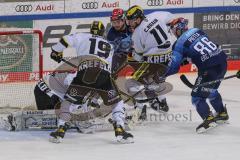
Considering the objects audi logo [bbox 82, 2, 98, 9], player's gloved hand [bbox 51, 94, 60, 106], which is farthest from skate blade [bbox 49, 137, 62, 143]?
audi logo [bbox 82, 2, 98, 9]

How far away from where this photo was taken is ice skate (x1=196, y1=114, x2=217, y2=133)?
24.5ft

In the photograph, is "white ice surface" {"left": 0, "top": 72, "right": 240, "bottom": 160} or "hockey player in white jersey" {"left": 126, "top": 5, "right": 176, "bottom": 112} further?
"hockey player in white jersey" {"left": 126, "top": 5, "right": 176, "bottom": 112}

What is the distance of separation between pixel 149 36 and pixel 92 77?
120cm

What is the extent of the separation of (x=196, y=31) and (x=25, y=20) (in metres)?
3.29

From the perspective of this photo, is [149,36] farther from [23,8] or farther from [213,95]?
[23,8]

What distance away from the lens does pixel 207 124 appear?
24.5 feet

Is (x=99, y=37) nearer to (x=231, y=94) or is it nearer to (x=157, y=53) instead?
(x=157, y=53)

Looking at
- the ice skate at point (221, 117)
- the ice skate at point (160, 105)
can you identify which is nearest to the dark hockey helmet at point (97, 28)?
the ice skate at point (221, 117)

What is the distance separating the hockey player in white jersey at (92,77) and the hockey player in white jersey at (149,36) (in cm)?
91

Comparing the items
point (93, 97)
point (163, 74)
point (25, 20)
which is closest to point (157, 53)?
point (163, 74)

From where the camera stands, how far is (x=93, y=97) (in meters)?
8.05

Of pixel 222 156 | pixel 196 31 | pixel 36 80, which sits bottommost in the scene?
pixel 222 156

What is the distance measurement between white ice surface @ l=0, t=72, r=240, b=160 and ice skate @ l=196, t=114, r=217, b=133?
0.07m

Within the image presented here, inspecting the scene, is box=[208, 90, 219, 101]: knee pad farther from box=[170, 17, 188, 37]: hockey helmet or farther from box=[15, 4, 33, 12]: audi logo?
box=[15, 4, 33, 12]: audi logo
